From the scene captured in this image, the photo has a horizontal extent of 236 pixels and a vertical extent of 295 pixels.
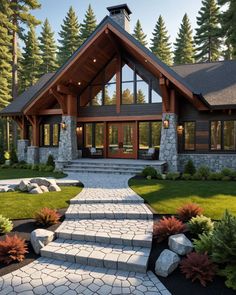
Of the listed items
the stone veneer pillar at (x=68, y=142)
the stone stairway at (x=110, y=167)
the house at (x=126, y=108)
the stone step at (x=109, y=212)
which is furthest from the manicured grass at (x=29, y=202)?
the stone veneer pillar at (x=68, y=142)

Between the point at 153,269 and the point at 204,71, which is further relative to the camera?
the point at 204,71

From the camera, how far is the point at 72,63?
13.5 meters

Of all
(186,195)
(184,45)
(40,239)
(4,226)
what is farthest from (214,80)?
(184,45)

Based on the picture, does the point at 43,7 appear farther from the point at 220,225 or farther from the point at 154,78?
the point at 220,225

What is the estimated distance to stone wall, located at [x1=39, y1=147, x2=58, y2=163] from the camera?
1691 cm

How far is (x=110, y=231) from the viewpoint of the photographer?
5.69m

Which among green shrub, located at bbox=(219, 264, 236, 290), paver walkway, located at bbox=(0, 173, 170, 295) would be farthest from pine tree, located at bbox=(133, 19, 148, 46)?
green shrub, located at bbox=(219, 264, 236, 290)

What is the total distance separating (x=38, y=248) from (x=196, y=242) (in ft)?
10.4

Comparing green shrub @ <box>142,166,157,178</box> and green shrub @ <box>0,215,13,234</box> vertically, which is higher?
green shrub @ <box>142,166,157,178</box>

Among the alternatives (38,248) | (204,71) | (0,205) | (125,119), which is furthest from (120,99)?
(38,248)

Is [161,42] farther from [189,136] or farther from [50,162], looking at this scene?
[50,162]

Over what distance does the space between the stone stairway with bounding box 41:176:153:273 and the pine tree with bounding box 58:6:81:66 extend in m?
30.8

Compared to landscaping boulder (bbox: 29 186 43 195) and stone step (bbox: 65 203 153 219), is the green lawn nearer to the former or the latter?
stone step (bbox: 65 203 153 219)

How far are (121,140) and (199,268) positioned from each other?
1231 cm
